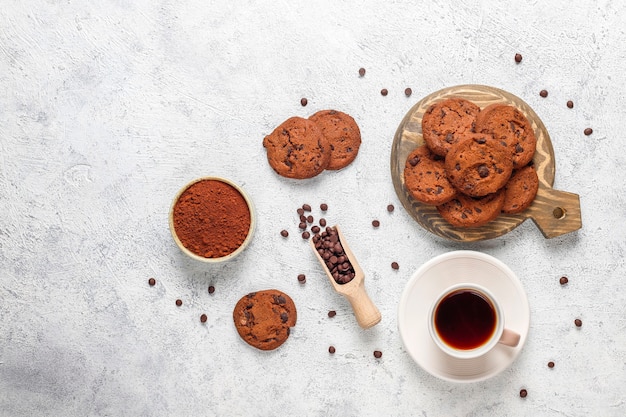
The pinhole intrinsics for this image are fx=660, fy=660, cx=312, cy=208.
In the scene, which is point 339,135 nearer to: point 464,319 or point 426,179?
point 426,179

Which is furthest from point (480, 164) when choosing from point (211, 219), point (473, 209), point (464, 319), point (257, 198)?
point (211, 219)

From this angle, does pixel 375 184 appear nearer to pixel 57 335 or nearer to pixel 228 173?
pixel 228 173

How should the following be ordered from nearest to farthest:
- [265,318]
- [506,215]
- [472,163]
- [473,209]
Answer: [472,163] < [473,209] < [506,215] < [265,318]

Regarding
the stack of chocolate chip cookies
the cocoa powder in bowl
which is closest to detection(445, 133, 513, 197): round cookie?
the stack of chocolate chip cookies

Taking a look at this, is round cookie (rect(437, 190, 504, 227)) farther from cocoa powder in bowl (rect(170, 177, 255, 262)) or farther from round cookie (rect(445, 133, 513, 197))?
cocoa powder in bowl (rect(170, 177, 255, 262))

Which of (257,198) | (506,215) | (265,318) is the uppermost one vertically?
(506,215)

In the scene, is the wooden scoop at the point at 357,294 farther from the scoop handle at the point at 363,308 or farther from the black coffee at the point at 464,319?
the black coffee at the point at 464,319

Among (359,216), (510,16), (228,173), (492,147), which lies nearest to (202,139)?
(228,173)
